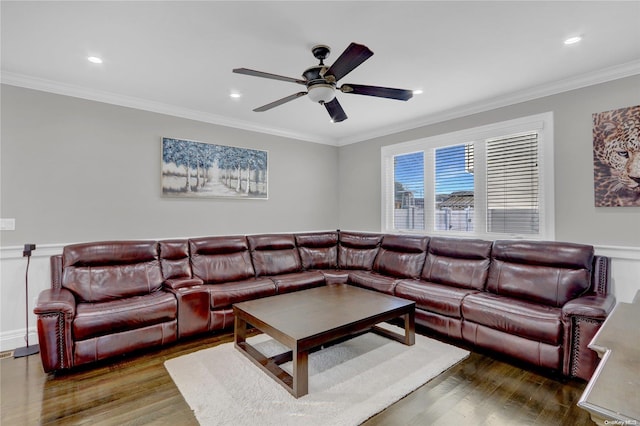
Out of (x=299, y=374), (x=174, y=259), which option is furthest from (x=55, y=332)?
(x=299, y=374)

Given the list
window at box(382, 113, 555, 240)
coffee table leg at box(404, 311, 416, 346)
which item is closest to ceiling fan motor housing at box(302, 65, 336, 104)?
coffee table leg at box(404, 311, 416, 346)

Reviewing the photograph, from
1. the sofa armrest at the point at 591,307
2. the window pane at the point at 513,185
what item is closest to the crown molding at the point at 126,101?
the window pane at the point at 513,185

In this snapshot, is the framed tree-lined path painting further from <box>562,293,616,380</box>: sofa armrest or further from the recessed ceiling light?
<box>562,293,616,380</box>: sofa armrest

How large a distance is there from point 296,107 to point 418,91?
1.48m

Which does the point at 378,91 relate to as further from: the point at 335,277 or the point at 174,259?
the point at 174,259

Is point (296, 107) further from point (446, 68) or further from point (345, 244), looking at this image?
point (345, 244)

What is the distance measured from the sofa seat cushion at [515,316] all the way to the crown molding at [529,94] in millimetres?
2229

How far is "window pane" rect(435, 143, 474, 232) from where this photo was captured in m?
4.08

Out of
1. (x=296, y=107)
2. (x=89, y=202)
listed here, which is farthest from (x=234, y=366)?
(x=296, y=107)

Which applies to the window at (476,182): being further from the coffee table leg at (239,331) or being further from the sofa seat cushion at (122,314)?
the sofa seat cushion at (122,314)

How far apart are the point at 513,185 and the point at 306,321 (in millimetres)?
2903

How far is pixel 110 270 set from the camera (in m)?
3.28

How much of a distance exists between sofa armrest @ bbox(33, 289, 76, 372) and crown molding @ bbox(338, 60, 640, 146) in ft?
14.8

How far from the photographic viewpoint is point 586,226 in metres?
3.11
